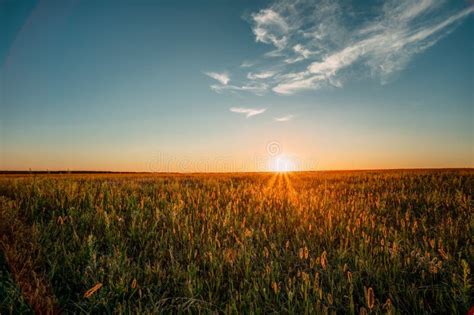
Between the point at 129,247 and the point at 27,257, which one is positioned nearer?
the point at 27,257

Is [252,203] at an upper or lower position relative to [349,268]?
upper

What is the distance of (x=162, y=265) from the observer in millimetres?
2781

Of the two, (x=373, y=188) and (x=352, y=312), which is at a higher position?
(x=373, y=188)

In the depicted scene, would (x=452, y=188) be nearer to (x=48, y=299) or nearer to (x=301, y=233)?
(x=301, y=233)

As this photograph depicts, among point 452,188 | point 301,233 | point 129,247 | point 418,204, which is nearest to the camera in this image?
point 129,247

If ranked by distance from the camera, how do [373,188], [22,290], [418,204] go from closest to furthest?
[22,290] < [418,204] < [373,188]

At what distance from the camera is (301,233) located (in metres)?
3.44

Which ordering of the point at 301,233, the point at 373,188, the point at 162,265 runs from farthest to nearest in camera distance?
the point at 373,188 < the point at 301,233 < the point at 162,265

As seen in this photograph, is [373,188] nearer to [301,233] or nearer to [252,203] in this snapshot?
[252,203]

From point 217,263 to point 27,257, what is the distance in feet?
5.78

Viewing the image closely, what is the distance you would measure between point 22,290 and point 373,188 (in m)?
7.58

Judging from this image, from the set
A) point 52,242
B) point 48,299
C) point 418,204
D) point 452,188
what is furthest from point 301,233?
point 452,188

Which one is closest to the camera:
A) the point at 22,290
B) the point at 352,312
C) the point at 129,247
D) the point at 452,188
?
the point at 352,312

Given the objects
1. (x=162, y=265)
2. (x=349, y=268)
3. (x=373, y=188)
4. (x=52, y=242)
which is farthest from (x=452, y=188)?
(x=52, y=242)
